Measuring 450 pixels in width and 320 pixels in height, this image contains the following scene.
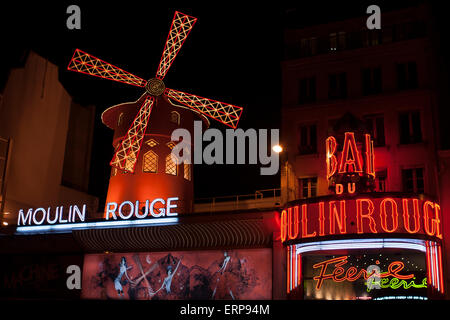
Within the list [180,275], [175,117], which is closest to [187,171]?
[175,117]

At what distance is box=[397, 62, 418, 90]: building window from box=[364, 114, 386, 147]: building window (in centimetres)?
110

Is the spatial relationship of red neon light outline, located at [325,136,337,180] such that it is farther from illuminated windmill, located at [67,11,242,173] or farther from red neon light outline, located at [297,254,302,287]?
illuminated windmill, located at [67,11,242,173]

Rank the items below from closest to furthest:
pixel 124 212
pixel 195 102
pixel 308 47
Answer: pixel 308 47 < pixel 124 212 < pixel 195 102

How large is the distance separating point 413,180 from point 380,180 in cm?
88

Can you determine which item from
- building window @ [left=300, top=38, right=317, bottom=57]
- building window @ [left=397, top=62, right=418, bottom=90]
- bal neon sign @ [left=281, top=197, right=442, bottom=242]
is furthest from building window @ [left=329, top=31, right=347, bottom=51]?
bal neon sign @ [left=281, top=197, right=442, bottom=242]

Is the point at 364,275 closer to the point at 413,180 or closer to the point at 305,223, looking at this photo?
the point at 305,223

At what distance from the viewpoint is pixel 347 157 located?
13977 millimetres

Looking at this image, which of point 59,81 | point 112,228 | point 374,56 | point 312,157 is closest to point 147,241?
point 112,228

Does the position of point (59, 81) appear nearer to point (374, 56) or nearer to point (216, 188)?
point (216, 188)

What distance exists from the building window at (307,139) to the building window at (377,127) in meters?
1.63

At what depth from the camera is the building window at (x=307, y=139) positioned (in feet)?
53.6

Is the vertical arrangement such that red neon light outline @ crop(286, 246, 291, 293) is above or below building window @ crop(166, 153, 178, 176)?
below

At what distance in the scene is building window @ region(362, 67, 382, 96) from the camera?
53.0ft

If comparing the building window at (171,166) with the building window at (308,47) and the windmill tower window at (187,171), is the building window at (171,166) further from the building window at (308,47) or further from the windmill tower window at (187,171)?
the building window at (308,47)
